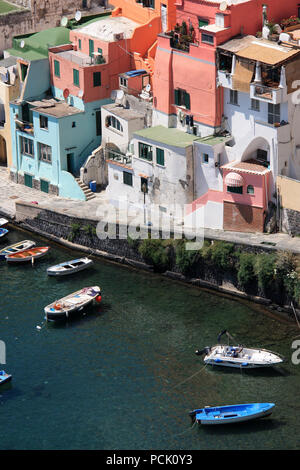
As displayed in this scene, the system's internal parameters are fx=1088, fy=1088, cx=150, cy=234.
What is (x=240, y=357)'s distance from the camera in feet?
272

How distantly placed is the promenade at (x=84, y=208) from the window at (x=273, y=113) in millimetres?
9836

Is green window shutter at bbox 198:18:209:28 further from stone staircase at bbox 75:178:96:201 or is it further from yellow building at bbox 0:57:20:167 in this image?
yellow building at bbox 0:57:20:167

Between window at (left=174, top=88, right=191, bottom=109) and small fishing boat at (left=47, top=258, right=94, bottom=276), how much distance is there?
54.4ft

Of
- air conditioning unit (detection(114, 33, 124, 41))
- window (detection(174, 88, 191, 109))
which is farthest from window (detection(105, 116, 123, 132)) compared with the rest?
air conditioning unit (detection(114, 33, 124, 41))

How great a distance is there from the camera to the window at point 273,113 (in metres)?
91.9

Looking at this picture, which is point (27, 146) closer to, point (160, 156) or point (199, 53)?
point (160, 156)

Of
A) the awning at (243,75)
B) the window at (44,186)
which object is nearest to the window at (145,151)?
the awning at (243,75)

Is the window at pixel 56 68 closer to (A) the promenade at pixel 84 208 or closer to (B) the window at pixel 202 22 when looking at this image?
(A) the promenade at pixel 84 208

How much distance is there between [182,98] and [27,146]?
2002 cm

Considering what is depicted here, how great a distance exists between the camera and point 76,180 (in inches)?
4200

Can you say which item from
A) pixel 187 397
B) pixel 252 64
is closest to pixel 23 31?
pixel 252 64

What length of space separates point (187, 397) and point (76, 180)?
33635mm
